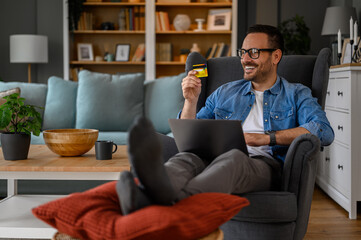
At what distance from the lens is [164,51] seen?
545cm

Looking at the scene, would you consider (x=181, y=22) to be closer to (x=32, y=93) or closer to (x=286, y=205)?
(x=32, y=93)

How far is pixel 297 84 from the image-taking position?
2051mm

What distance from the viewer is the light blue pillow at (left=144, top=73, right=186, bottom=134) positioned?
11.5 feet

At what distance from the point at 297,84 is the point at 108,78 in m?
1.90

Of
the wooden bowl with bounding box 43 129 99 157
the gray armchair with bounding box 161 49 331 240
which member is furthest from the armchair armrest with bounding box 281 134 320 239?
the wooden bowl with bounding box 43 129 99 157

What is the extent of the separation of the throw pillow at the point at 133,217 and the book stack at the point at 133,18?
4462 millimetres

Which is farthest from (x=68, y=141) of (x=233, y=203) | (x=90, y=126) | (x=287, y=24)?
(x=287, y=24)

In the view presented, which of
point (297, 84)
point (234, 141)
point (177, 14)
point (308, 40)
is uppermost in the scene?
point (177, 14)

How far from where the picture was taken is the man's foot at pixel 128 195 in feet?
3.41

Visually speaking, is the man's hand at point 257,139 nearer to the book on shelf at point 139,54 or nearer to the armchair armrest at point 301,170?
the armchair armrest at point 301,170

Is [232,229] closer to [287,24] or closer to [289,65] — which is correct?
[289,65]

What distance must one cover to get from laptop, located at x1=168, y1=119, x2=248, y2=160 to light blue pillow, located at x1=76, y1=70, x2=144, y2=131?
186 centimetres

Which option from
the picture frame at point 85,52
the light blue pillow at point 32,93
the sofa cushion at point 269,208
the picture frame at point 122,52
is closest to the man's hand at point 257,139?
the sofa cushion at point 269,208

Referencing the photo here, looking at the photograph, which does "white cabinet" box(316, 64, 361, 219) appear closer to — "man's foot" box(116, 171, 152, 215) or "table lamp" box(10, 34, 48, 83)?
"man's foot" box(116, 171, 152, 215)
